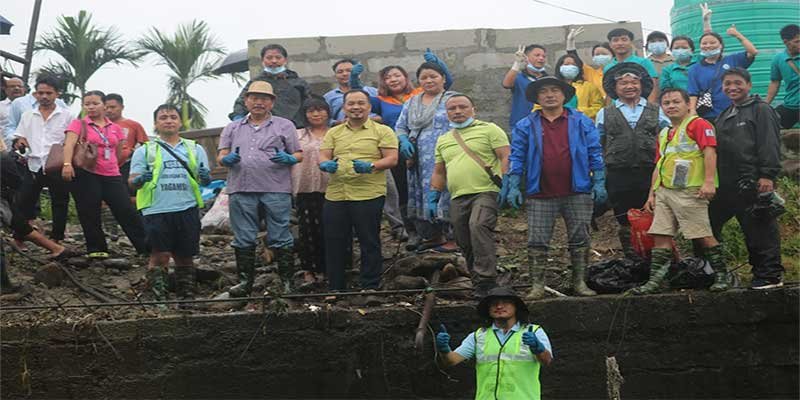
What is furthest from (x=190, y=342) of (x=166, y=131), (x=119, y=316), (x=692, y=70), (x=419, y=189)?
(x=692, y=70)

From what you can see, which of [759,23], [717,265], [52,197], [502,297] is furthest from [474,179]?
[759,23]

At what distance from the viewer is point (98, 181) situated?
9.62 m

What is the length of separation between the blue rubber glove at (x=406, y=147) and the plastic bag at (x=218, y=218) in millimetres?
2846

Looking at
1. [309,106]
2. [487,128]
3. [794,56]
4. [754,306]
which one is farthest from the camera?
[794,56]

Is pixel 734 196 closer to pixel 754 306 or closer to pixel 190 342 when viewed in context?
pixel 754 306

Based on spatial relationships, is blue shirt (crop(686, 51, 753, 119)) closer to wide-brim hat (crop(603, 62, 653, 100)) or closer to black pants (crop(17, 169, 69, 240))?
wide-brim hat (crop(603, 62, 653, 100))

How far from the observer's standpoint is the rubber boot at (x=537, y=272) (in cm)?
773

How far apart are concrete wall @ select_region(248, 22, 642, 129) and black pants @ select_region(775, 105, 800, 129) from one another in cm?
253

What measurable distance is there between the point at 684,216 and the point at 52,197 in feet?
18.0

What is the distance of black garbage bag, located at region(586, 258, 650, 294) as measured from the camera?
7859 mm

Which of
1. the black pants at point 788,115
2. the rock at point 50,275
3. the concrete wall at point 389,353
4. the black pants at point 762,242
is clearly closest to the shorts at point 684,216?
the black pants at point 762,242

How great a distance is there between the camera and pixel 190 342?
7711 mm

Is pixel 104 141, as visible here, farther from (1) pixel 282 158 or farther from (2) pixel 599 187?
(2) pixel 599 187

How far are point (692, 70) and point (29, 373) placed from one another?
637 centimetres
